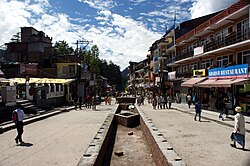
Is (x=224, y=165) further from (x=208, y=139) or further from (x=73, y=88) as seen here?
(x=73, y=88)

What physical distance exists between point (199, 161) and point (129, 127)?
11437 mm

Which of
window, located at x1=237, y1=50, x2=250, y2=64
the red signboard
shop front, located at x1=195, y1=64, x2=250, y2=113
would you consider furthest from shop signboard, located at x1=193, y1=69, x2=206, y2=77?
the red signboard

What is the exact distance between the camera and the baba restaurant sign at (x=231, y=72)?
1923 cm

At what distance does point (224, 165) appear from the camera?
24.6 feet

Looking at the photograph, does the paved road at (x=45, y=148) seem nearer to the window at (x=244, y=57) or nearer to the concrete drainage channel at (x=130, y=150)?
the concrete drainage channel at (x=130, y=150)

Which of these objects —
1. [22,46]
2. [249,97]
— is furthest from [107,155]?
[22,46]

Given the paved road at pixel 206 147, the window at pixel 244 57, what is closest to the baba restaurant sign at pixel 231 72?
the window at pixel 244 57

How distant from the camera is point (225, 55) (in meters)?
25.5

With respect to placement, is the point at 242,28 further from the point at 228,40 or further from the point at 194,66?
the point at 194,66

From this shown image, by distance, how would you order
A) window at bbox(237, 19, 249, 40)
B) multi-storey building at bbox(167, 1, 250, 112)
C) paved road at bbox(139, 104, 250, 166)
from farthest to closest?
window at bbox(237, 19, 249, 40)
multi-storey building at bbox(167, 1, 250, 112)
paved road at bbox(139, 104, 250, 166)

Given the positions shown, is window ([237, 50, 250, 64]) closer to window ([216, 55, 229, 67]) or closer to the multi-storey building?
the multi-storey building

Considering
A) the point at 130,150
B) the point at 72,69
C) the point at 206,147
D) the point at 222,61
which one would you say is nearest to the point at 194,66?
the point at 222,61

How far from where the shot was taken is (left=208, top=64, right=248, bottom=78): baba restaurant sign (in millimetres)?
19234

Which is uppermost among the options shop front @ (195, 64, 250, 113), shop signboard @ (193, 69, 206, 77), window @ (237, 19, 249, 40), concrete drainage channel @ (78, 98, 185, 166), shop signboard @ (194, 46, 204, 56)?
window @ (237, 19, 249, 40)
